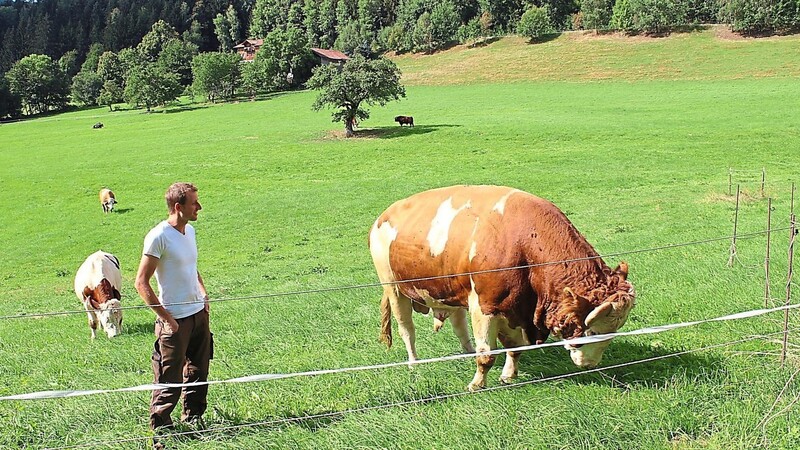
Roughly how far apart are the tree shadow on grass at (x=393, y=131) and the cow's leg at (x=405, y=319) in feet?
126

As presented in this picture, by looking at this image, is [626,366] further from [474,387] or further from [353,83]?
[353,83]

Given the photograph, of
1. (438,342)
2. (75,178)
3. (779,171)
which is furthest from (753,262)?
(75,178)

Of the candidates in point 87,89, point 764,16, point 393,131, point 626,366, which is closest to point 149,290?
point 626,366

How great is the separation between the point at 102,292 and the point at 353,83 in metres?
34.9

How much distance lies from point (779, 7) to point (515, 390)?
9970 centimetres

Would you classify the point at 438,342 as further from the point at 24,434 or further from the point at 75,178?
the point at 75,178

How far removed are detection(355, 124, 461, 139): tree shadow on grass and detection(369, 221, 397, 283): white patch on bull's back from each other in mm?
38116

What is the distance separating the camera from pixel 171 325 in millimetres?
5430

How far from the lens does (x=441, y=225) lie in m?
6.50

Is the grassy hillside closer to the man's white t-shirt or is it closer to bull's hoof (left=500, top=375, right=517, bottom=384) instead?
bull's hoof (left=500, top=375, right=517, bottom=384)

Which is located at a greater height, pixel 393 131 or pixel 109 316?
pixel 393 131

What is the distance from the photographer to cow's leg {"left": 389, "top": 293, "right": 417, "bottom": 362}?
708 cm

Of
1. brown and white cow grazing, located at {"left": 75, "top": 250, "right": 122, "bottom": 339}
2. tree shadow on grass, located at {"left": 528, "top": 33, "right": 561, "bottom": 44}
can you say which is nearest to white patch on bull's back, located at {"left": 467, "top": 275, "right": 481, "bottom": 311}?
brown and white cow grazing, located at {"left": 75, "top": 250, "right": 122, "bottom": 339}

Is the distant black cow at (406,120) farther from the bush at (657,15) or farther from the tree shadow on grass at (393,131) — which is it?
the bush at (657,15)
